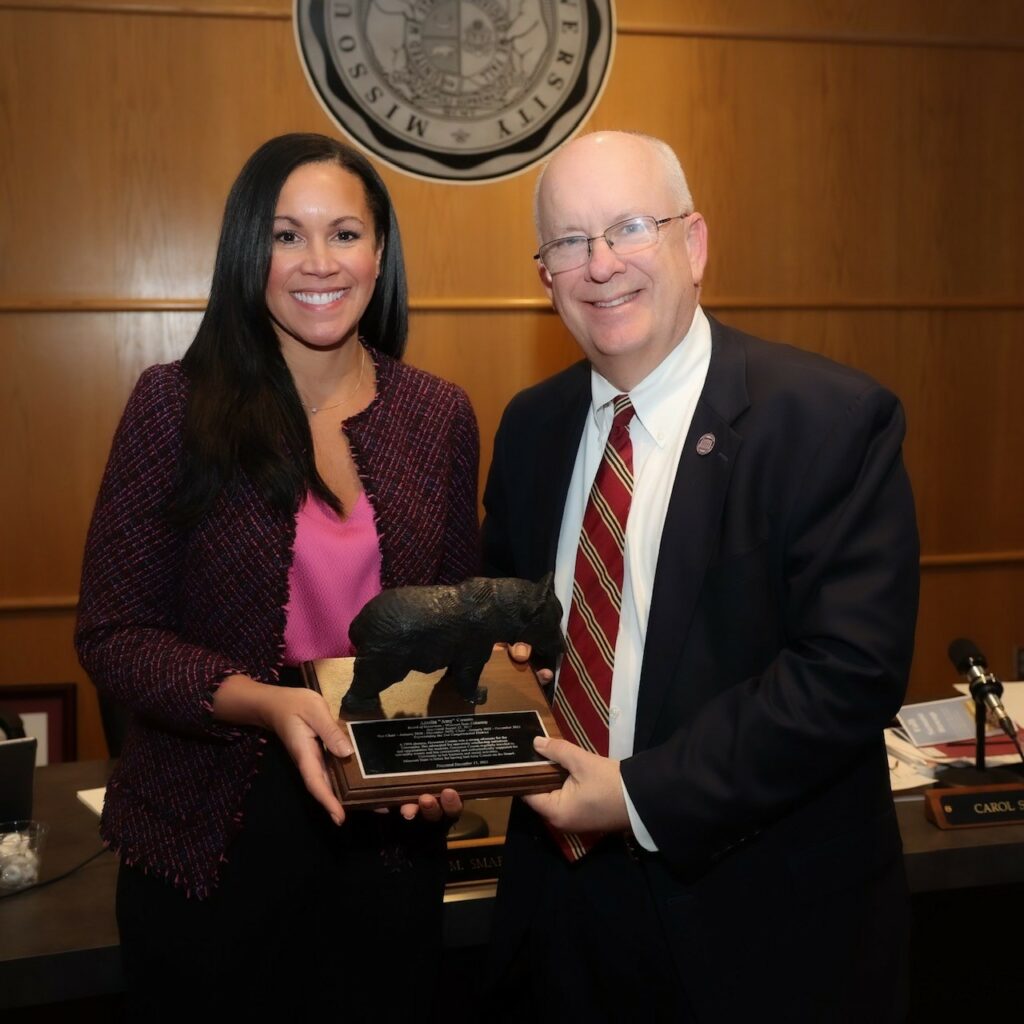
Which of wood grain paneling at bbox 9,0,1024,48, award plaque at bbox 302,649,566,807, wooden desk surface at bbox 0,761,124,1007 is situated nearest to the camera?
award plaque at bbox 302,649,566,807

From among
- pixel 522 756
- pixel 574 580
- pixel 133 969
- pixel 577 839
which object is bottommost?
pixel 133 969

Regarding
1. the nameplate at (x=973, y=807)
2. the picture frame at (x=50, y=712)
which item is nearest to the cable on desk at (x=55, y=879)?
the nameplate at (x=973, y=807)

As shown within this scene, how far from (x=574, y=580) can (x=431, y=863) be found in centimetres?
50

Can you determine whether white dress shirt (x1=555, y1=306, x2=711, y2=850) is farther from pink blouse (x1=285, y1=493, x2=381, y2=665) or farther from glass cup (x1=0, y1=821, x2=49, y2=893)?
glass cup (x1=0, y1=821, x2=49, y2=893)

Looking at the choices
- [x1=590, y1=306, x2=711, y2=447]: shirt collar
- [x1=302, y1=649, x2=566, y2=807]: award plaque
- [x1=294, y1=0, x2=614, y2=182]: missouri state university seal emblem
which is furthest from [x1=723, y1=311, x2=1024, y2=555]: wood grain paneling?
[x1=302, y1=649, x2=566, y2=807]: award plaque

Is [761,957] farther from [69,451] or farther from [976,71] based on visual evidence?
[976,71]

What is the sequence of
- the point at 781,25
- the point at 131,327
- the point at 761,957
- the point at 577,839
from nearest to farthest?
the point at 761,957
the point at 577,839
the point at 131,327
the point at 781,25

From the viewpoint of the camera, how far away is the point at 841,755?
5.27ft

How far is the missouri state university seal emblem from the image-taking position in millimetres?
4242

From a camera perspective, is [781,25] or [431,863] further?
[781,25]

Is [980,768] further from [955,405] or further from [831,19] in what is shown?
[831,19]

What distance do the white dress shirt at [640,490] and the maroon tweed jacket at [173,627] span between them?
1.04 feet

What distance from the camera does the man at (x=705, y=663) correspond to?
1586mm

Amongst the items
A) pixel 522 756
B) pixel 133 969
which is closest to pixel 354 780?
pixel 522 756
